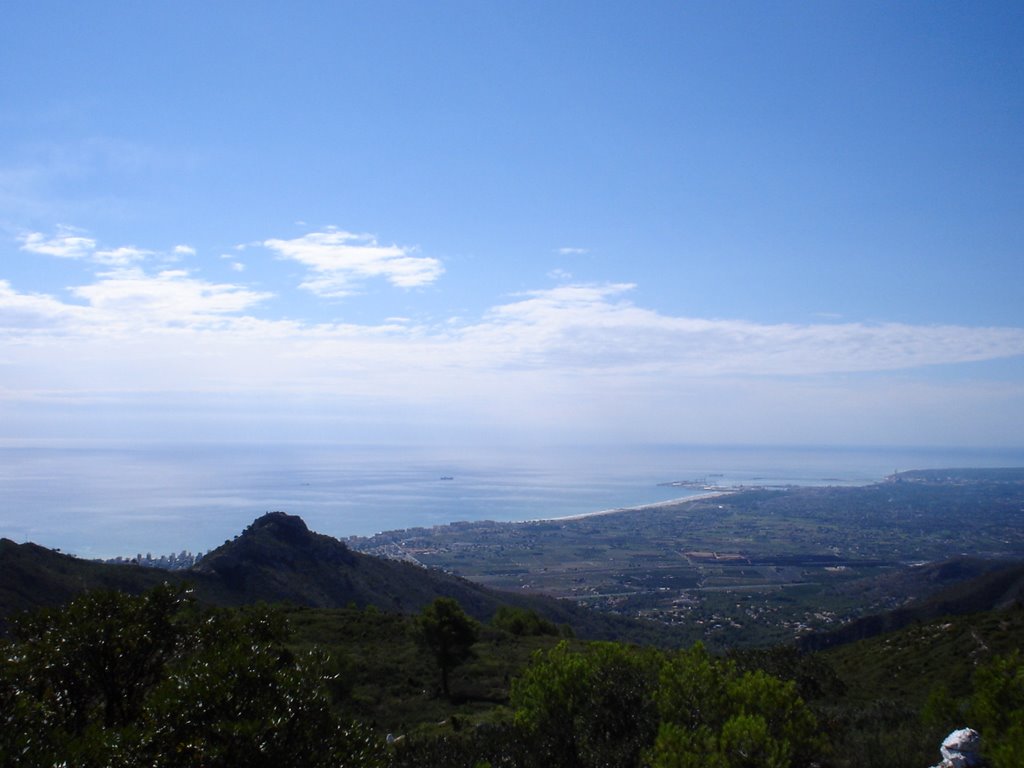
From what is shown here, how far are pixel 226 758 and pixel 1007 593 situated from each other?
63.1m

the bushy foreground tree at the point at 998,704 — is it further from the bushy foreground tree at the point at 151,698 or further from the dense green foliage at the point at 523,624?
the dense green foliage at the point at 523,624

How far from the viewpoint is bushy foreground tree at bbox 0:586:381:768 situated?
7.34 m

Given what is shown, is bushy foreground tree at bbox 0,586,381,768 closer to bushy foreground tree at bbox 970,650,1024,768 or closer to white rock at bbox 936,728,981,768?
white rock at bbox 936,728,981,768

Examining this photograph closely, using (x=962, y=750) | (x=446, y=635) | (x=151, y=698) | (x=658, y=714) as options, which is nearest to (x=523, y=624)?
(x=446, y=635)

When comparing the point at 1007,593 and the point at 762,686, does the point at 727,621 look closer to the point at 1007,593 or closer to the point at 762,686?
the point at 1007,593

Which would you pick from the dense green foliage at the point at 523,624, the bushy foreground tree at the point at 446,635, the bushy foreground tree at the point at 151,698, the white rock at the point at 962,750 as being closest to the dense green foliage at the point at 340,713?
the bushy foreground tree at the point at 151,698

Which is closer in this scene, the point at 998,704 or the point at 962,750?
the point at 962,750

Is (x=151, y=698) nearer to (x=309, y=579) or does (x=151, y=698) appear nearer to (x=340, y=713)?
(x=340, y=713)

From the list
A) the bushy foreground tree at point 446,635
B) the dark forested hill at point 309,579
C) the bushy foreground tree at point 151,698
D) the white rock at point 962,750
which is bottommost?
the dark forested hill at point 309,579

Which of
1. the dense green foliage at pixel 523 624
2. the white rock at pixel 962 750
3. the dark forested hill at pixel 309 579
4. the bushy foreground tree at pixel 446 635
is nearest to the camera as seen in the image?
the white rock at pixel 962 750

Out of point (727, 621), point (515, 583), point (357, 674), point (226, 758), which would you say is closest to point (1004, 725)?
point (226, 758)

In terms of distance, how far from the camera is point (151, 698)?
8.02 metres

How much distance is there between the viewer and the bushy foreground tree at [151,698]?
289 inches

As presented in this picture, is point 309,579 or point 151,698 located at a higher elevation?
point 151,698
